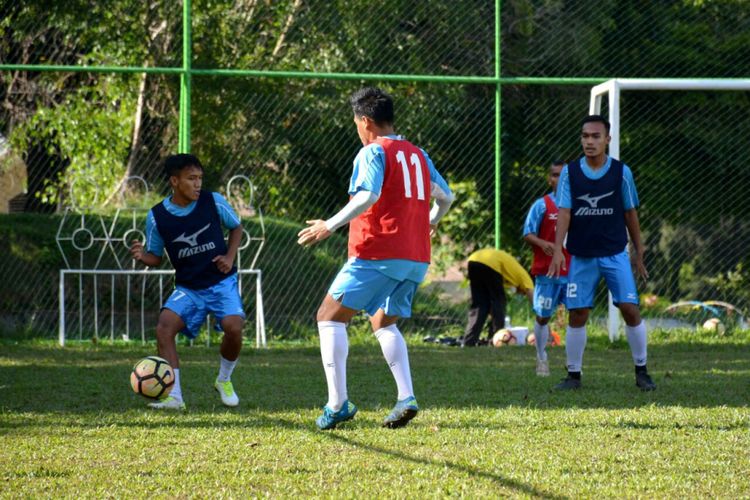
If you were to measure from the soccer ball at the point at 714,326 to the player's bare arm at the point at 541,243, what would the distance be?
Result: 13.1ft

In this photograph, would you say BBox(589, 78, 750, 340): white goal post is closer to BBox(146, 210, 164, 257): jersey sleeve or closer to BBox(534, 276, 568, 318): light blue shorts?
BBox(534, 276, 568, 318): light blue shorts

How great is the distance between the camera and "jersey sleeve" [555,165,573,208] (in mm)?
7477

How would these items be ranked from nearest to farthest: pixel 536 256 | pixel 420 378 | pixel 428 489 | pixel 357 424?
pixel 428 489 → pixel 357 424 → pixel 420 378 → pixel 536 256

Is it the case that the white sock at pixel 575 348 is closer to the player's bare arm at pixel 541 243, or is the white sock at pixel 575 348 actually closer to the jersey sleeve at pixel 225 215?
the player's bare arm at pixel 541 243

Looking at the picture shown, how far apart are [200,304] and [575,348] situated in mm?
2672

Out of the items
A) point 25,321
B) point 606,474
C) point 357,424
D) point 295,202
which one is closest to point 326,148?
point 295,202

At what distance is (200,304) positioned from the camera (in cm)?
665

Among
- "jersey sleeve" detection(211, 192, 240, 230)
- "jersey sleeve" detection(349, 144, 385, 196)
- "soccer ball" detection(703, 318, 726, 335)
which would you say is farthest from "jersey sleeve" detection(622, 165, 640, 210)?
"soccer ball" detection(703, 318, 726, 335)

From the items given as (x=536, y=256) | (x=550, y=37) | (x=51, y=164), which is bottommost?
(x=536, y=256)

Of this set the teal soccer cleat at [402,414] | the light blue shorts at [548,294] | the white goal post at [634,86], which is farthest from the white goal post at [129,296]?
the teal soccer cleat at [402,414]

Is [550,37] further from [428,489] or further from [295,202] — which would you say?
[428,489]

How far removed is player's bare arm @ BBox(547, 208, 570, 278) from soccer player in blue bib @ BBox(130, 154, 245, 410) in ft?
7.11

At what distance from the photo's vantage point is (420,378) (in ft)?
26.7

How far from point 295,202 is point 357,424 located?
660cm
